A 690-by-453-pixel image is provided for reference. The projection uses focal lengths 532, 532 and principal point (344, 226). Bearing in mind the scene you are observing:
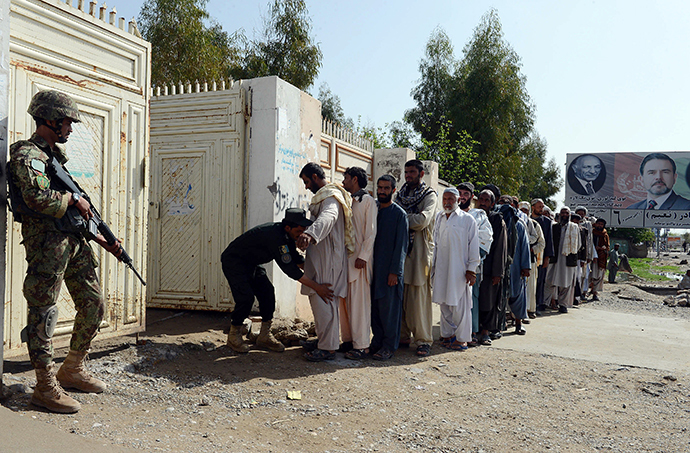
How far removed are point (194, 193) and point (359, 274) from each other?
2.41 m

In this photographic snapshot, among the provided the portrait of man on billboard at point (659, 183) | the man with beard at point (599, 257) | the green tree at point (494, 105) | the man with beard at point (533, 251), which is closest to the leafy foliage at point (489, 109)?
the green tree at point (494, 105)

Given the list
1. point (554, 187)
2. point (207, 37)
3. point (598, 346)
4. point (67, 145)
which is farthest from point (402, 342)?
point (554, 187)

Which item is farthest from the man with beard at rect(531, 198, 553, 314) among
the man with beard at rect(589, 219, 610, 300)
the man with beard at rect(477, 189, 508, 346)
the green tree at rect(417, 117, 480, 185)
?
the green tree at rect(417, 117, 480, 185)

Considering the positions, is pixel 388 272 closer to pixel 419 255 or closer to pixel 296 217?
pixel 419 255

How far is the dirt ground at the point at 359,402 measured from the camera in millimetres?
3059

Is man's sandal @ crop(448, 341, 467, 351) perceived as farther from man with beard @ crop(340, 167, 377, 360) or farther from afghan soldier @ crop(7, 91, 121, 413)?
afghan soldier @ crop(7, 91, 121, 413)

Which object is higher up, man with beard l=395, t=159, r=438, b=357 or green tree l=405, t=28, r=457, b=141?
green tree l=405, t=28, r=457, b=141

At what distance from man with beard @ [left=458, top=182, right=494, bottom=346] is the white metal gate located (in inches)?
99.2

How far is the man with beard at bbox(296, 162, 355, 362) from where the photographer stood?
4664mm

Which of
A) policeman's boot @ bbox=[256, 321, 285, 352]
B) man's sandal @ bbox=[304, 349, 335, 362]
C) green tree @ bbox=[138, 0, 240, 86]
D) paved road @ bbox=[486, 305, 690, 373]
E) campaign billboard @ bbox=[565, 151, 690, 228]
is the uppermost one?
green tree @ bbox=[138, 0, 240, 86]

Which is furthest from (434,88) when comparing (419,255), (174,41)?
(419,255)

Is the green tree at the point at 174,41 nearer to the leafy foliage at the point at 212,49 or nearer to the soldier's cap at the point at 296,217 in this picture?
the leafy foliage at the point at 212,49

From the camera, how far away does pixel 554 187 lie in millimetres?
39844

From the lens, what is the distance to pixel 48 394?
3033 millimetres
